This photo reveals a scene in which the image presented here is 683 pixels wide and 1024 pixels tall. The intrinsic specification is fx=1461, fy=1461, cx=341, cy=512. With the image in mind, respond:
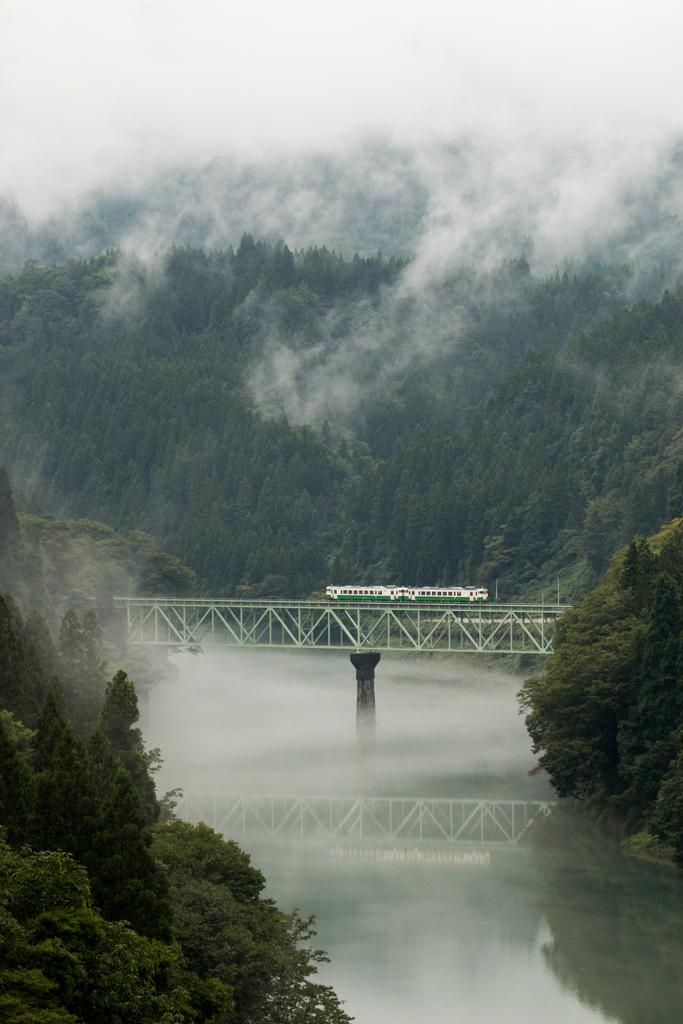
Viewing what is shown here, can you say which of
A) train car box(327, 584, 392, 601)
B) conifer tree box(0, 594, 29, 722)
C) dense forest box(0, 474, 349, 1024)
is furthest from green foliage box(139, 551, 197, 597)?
dense forest box(0, 474, 349, 1024)

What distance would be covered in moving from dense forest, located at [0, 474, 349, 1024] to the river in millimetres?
8730

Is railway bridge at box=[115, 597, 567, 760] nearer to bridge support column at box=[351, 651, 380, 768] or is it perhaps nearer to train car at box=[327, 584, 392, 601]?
bridge support column at box=[351, 651, 380, 768]

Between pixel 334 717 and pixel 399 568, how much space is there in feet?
238

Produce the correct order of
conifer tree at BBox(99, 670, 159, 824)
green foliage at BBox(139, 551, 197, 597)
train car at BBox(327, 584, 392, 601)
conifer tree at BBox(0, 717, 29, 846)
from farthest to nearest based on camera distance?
green foliage at BBox(139, 551, 197, 597) < train car at BBox(327, 584, 392, 601) < conifer tree at BBox(99, 670, 159, 824) < conifer tree at BBox(0, 717, 29, 846)

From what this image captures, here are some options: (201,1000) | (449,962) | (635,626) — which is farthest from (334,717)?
(201,1000)

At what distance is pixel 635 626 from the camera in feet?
243

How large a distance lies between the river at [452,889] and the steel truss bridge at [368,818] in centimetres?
138

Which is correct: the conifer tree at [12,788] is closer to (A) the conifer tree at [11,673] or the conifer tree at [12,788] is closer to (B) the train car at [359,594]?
(A) the conifer tree at [11,673]

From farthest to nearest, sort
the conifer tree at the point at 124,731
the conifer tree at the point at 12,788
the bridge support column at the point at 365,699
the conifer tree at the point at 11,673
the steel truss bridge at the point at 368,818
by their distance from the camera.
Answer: the bridge support column at the point at 365,699 → the steel truss bridge at the point at 368,818 → the conifer tree at the point at 11,673 → the conifer tree at the point at 124,731 → the conifer tree at the point at 12,788

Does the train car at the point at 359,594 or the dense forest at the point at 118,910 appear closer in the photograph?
the dense forest at the point at 118,910

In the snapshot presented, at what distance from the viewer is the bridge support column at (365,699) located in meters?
106

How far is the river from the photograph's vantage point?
5044cm

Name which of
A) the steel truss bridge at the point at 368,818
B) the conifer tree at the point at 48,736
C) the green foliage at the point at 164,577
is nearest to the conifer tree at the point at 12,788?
the conifer tree at the point at 48,736

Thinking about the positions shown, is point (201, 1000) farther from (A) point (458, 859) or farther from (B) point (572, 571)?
(B) point (572, 571)
